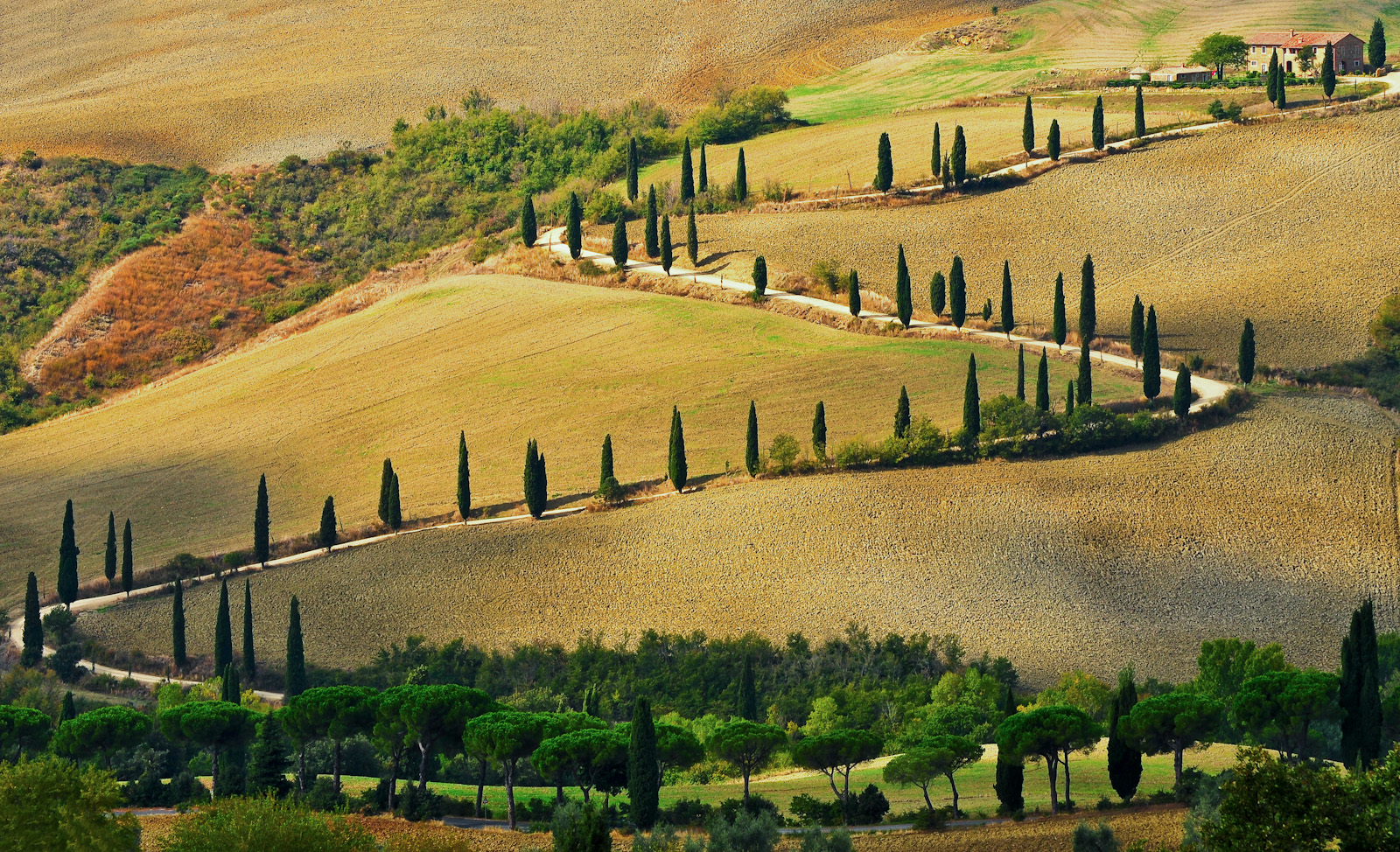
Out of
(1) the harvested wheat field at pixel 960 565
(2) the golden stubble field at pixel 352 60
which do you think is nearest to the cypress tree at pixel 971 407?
(1) the harvested wheat field at pixel 960 565

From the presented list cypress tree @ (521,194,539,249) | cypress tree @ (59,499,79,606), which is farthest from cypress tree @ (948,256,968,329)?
cypress tree @ (59,499,79,606)

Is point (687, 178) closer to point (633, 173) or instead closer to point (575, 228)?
point (633, 173)

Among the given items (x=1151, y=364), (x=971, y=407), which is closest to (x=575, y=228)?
(x=971, y=407)

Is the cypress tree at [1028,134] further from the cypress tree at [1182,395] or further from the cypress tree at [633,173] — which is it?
the cypress tree at [1182,395]

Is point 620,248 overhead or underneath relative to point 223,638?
overhead

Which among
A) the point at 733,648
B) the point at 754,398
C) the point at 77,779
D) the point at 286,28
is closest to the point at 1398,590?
the point at 733,648

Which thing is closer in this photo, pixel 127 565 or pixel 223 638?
pixel 223 638

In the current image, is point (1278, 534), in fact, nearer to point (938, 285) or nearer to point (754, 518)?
point (754, 518)
